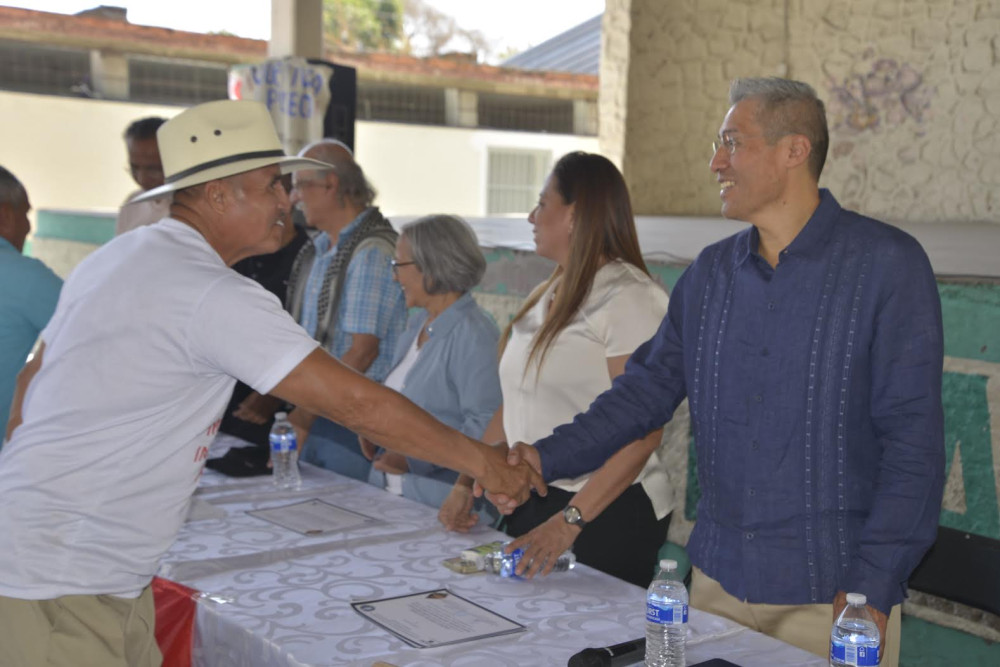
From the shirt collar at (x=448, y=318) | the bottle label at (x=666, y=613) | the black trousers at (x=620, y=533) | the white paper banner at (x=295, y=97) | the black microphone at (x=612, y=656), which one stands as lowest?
the black trousers at (x=620, y=533)

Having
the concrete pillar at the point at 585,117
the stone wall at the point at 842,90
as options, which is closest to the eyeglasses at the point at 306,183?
the stone wall at the point at 842,90

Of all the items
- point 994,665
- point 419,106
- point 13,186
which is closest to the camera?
point 994,665

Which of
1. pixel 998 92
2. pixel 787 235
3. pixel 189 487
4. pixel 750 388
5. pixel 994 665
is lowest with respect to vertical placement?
pixel 994 665

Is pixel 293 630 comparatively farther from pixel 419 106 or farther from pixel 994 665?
pixel 419 106

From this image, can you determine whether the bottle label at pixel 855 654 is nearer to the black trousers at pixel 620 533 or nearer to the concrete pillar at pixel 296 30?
the black trousers at pixel 620 533

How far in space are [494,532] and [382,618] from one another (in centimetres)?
71

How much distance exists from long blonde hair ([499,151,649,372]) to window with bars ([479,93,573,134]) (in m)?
12.5

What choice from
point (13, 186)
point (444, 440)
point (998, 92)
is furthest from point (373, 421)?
point (998, 92)

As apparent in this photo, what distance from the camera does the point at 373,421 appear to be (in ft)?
6.26

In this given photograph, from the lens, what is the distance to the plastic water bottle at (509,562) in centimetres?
224

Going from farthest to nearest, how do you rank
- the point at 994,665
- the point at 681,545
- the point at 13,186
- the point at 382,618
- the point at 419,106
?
1. the point at 419,106
2. the point at 681,545
3. the point at 13,186
4. the point at 994,665
5. the point at 382,618

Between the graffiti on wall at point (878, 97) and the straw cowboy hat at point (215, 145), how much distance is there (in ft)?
21.6

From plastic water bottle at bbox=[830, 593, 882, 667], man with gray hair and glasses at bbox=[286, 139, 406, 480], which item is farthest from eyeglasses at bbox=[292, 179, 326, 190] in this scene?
plastic water bottle at bbox=[830, 593, 882, 667]

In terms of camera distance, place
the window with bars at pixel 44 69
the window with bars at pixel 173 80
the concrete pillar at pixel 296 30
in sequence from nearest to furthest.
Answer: the concrete pillar at pixel 296 30 < the window with bars at pixel 44 69 < the window with bars at pixel 173 80
